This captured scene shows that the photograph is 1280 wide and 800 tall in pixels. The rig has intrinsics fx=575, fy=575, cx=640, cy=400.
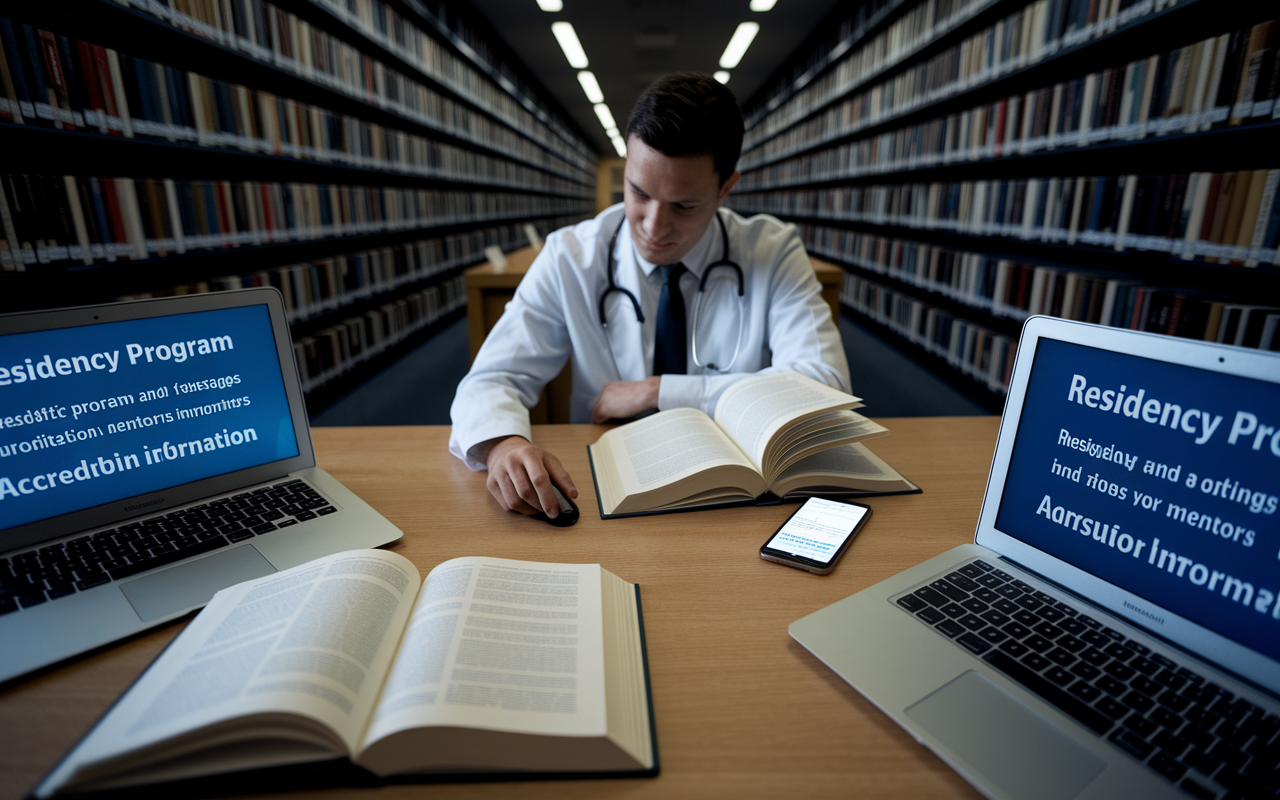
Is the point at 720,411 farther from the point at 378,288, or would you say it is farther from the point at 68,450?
the point at 378,288

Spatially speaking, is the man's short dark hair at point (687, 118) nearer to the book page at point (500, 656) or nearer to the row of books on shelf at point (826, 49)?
the book page at point (500, 656)

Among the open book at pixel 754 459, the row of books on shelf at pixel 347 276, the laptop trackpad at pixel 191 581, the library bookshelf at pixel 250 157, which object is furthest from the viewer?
the row of books on shelf at pixel 347 276

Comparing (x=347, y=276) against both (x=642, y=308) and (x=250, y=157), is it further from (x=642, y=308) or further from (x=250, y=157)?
(x=642, y=308)

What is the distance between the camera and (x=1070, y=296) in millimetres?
2373

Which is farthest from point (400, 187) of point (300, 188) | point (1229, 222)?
point (1229, 222)

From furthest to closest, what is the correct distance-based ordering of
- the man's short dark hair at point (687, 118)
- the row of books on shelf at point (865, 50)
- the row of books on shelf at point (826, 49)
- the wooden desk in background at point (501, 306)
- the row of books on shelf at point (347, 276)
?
the row of books on shelf at point (826, 49) < the row of books on shelf at point (865, 50) < the row of books on shelf at point (347, 276) < the wooden desk in background at point (501, 306) < the man's short dark hair at point (687, 118)

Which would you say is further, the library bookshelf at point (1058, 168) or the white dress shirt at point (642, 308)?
the library bookshelf at point (1058, 168)

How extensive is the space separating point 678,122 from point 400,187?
416cm

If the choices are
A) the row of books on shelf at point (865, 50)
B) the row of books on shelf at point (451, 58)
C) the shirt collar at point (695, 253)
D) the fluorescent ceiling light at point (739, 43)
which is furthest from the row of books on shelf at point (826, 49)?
the shirt collar at point (695, 253)

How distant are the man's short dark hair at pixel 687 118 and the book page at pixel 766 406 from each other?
454 millimetres

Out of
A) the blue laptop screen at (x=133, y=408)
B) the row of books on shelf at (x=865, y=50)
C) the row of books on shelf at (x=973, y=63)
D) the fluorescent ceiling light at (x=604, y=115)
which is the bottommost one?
the blue laptop screen at (x=133, y=408)

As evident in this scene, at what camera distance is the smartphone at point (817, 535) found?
63 cm

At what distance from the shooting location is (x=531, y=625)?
48 centimetres

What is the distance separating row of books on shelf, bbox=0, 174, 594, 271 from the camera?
5.16 feet
